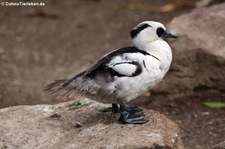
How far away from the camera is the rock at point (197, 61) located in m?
6.15

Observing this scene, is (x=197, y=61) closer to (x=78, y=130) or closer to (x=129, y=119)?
(x=129, y=119)

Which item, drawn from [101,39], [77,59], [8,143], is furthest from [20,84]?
[8,143]

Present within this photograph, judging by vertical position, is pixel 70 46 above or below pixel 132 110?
above

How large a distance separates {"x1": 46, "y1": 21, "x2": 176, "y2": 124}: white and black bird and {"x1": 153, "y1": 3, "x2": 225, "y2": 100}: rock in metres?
1.76

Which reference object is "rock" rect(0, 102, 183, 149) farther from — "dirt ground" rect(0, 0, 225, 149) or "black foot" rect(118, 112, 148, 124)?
"dirt ground" rect(0, 0, 225, 149)

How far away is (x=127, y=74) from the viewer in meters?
4.25

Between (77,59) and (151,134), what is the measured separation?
12.9 feet

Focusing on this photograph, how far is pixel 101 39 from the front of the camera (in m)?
8.36

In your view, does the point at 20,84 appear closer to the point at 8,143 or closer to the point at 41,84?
the point at 41,84

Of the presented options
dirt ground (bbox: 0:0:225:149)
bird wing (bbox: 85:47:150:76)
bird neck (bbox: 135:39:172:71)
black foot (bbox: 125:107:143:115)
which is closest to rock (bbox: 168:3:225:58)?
dirt ground (bbox: 0:0:225:149)

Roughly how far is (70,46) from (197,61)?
103 inches

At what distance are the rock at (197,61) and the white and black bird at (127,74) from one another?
1759 mm

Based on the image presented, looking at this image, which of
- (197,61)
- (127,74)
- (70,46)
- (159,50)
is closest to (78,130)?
(127,74)

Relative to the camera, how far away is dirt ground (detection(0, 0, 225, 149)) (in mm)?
6172
